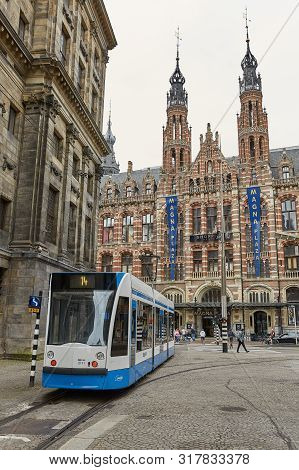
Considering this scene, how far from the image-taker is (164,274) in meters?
47.0

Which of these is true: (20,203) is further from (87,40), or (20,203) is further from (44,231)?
(87,40)

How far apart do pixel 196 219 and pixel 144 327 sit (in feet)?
118

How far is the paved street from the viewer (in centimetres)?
565

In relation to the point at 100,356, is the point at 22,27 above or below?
above

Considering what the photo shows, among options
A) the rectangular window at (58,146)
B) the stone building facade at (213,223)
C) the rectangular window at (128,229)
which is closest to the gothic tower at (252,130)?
the stone building facade at (213,223)

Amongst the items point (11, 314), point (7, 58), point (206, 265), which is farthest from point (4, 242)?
point (206, 265)

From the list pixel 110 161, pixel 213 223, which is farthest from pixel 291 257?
pixel 110 161

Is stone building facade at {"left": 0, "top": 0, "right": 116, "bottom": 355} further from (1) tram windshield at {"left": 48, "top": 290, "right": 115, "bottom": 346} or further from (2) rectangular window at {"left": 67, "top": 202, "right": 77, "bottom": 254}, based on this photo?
(1) tram windshield at {"left": 48, "top": 290, "right": 115, "bottom": 346}

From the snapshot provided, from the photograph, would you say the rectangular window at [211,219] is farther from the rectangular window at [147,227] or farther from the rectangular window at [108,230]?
the rectangular window at [108,230]

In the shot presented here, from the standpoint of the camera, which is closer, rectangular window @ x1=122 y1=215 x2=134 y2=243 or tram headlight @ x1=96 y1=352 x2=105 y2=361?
tram headlight @ x1=96 y1=352 x2=105 y2=361

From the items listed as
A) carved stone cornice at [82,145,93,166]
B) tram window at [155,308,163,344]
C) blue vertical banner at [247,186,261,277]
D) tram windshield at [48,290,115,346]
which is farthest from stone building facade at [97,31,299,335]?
tram windshield at [48,290,115,346]

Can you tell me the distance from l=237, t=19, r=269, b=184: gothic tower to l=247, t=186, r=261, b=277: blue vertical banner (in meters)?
1.72

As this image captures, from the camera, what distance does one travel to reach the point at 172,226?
46906 mm

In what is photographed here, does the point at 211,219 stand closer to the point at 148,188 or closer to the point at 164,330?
the point at 148,188
